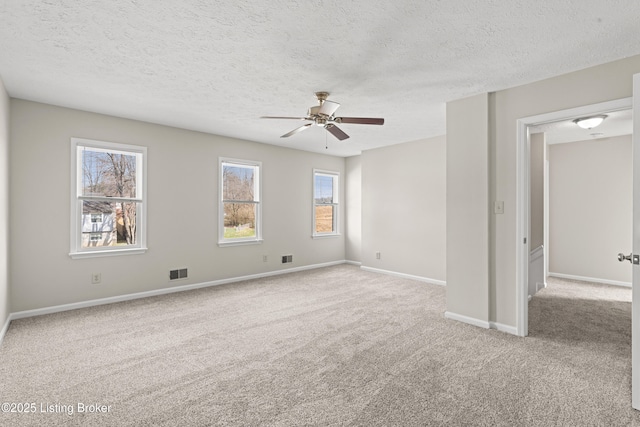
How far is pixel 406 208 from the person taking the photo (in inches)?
235

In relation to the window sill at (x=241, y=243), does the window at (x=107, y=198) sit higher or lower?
higher

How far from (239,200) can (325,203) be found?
2.12 metres

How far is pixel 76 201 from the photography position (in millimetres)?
4035

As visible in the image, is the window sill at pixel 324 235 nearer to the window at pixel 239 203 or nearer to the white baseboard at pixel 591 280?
the window at pixel 239 203

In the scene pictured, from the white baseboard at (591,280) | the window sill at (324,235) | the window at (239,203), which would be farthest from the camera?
the window sill at (324,235)

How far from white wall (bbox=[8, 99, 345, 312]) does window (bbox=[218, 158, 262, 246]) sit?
5.2 inches

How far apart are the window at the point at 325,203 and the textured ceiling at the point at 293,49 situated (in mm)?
3168

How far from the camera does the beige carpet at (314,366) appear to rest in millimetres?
2002

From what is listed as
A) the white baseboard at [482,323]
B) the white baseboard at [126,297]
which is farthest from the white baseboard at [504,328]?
the white baseboard at [126,297]

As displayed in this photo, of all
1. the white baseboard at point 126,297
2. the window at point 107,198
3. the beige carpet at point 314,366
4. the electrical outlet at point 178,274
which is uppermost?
the window at point 107,198

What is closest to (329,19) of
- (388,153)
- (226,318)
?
(226,318)

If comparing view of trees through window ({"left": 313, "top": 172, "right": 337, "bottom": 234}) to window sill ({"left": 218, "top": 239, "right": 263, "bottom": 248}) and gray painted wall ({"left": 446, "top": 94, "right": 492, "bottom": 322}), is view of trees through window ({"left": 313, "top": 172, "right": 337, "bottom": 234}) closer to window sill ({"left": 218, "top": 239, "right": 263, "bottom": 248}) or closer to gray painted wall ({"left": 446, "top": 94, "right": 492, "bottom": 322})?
window sill ({"left": 218, "top": 239, "right": 263, "bottom": 248})

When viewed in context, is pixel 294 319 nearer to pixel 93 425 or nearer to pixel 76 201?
pixel 93 425

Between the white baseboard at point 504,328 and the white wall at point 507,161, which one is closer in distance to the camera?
the white wall at point 507,161
